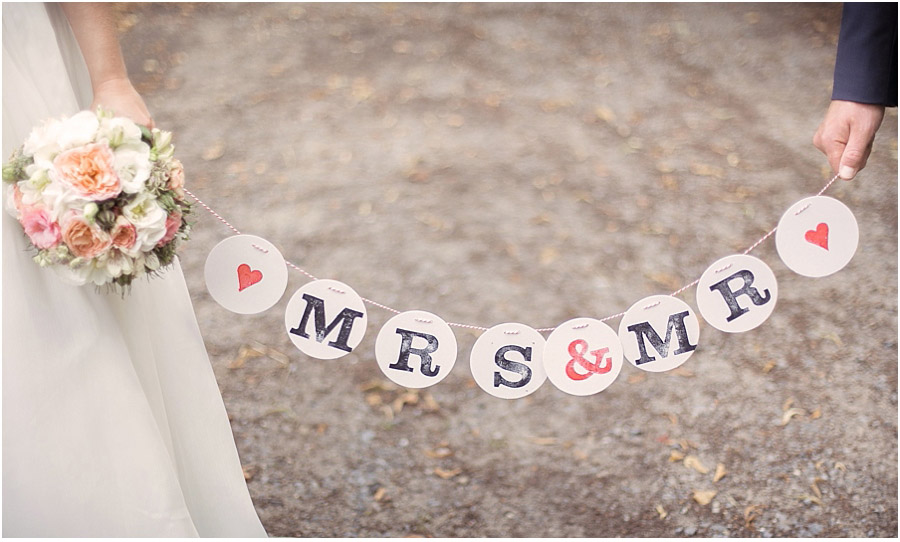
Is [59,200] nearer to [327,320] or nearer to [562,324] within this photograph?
[327,320]

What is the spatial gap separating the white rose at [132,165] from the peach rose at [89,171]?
0.05 ft

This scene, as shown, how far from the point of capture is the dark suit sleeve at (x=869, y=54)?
1.67 meters

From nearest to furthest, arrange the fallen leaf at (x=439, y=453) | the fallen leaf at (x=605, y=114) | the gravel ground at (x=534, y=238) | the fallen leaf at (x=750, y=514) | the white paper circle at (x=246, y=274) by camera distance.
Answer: the white paper circle at (x=246, y=274)
the fallen leaf at (x=750, y=514)
the gravel ground at (x=534, y=238)
the fallen leaf at (x=439, y=453)
the fallen leaf at (x=605, y=114)

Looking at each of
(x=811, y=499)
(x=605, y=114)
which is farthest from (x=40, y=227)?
(x=605, y=114)

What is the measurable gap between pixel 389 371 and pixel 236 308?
394 millimetres

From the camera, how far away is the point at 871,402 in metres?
2.88

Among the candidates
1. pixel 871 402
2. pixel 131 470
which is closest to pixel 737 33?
pixel 871 402

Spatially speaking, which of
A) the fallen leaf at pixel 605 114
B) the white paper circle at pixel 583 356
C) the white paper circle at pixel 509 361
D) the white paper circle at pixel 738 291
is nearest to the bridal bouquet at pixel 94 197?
the white paper circle at pixel 509 361

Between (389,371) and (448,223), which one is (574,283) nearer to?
(448,223)

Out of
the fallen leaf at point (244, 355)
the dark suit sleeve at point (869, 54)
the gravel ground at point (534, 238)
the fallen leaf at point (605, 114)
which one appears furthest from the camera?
the fallen leaf at point (605, 114)

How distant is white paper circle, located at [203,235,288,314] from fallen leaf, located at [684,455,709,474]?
1624 mm

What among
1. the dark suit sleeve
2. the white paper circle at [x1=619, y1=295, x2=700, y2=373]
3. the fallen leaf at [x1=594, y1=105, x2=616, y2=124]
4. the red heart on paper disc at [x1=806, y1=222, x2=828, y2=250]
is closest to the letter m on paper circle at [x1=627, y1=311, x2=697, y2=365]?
the white paper circle at [x1=619, y1=295, x2=700, y2=373]

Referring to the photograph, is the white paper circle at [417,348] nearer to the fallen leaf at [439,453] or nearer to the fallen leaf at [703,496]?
the fallen leaf at [439,453]

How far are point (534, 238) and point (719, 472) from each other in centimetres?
153
